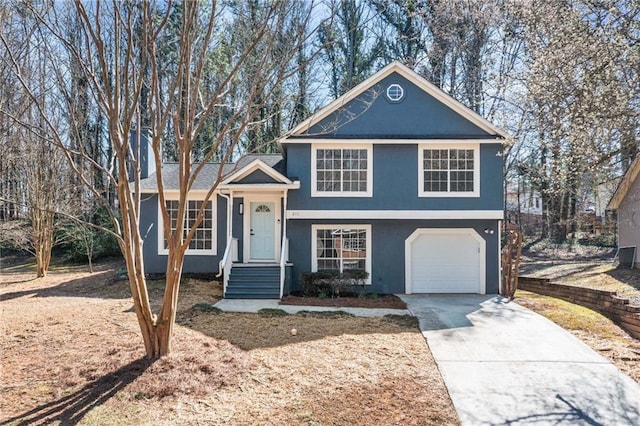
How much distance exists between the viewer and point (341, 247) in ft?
41.8

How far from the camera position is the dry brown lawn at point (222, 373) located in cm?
453

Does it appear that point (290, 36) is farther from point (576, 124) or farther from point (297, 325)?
point (576, 124)

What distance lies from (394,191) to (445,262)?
2.72m

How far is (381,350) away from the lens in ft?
22.0

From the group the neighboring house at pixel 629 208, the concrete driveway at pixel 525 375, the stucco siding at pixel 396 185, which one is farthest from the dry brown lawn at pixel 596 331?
the neighboring house at pixel 629 208

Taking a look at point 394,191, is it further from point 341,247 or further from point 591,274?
point 591,274

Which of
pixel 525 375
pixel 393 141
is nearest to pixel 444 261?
pixel 393 141

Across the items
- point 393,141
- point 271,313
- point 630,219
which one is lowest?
point 271,313

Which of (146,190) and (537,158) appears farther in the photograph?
(537,158)

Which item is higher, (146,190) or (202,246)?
(146,190)

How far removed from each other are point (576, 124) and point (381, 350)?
6666 millimetres

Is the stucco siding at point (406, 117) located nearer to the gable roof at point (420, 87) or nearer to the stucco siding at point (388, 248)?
the gable roof at point (420, 87)

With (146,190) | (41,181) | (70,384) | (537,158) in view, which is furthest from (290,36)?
(537,158)

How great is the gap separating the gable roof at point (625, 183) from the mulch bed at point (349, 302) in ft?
35.3
